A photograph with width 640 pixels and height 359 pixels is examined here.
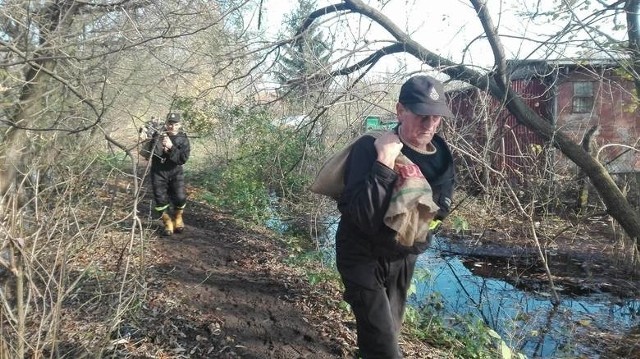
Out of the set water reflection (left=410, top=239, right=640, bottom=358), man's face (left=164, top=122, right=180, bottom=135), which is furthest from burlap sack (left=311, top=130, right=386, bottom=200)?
man's face (left=164, top=122, right=180, bottom=135)

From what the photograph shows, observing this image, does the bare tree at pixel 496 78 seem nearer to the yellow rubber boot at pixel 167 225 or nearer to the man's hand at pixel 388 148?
the yellow rubber boot at pixel 167 225

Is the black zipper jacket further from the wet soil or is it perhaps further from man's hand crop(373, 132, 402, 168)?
the wet soil

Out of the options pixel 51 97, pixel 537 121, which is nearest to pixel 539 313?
pixel 537 121

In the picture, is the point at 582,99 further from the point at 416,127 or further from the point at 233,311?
the point at 416,127

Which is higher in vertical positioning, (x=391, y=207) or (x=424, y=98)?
(x=424, y=98)

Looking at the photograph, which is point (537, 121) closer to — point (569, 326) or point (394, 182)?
point (569, 326)

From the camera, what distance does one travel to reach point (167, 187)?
6863 mm

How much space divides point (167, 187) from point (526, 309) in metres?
5.76

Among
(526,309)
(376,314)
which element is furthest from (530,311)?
(376,314)

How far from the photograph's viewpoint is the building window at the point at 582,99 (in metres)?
15.1

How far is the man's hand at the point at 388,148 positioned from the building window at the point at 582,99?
15274mm

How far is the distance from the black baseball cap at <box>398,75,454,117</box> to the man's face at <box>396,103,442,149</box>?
5cm

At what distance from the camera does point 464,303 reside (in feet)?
22.7

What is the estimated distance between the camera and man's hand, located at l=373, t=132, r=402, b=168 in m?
2.32
